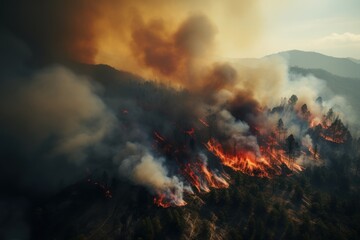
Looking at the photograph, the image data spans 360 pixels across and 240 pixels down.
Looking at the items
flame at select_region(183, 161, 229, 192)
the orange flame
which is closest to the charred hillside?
the orange flame

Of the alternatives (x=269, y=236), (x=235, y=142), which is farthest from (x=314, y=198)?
(x=235, y=142)

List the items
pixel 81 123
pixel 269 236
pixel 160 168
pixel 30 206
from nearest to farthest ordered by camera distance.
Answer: pixel 269 236, pixel 30 206, pixel 160 168, pixel 81 123

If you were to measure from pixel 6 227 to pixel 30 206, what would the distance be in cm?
1012

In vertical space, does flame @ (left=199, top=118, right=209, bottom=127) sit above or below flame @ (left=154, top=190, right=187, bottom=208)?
above

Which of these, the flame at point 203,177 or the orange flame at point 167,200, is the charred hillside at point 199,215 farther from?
the flame at point 203,177

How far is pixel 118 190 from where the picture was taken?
11775cm

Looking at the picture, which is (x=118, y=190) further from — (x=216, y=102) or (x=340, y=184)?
(x=340, y=184)

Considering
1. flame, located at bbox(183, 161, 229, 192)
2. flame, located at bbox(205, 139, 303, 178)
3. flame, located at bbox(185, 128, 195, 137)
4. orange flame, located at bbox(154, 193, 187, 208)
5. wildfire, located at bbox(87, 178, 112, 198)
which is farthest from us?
flame, located at bbox(185, 128, 195, 137)

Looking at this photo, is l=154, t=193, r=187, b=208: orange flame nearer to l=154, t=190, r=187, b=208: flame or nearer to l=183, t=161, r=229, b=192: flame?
l=154, t=190, r=187, b=208: flame

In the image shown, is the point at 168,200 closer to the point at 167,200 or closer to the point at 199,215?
the point at 167,200

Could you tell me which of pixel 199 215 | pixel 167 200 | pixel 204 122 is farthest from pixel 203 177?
pixel 204 122

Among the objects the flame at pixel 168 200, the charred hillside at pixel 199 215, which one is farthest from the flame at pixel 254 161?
the flame at pixel 168 200

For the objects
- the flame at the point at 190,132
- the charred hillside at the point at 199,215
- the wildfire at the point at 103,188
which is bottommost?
the charred hillside at the point at 199,215

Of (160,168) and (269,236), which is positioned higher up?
(160,168)
